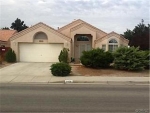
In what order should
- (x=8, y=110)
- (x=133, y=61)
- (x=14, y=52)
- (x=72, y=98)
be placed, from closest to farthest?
(x=8, y=110) < (x=72, y=98) < (x=133, y=61) < (x=14, y=52)

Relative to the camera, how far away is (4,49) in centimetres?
3269

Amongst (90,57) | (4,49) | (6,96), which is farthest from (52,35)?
(6,96)

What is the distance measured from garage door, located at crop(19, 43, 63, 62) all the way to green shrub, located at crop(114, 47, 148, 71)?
11.8m

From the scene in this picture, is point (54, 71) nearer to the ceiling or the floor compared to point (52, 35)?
nearer to the floor

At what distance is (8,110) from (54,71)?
10.9m

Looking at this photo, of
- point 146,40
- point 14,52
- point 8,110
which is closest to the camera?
point 8,110

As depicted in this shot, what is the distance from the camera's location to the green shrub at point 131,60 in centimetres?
2103

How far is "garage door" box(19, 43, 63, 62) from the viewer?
31984 millimetres

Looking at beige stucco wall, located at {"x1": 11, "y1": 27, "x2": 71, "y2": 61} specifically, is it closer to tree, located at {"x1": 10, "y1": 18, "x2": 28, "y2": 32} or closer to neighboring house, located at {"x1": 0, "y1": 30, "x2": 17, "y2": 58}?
neighboring house, located at {"x1": 0, "y1": 30, "x2": 17, "y2": 58}

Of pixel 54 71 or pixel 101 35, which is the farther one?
pixel 101 35

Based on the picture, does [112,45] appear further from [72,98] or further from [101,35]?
[72,98]

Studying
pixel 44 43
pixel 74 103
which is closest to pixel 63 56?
pixel 44 43

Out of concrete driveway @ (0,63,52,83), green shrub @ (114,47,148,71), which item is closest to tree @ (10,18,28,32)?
concrete driveway @ (0,63,52,83)

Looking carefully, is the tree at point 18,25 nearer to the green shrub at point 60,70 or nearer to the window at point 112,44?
the window at point 112,44
